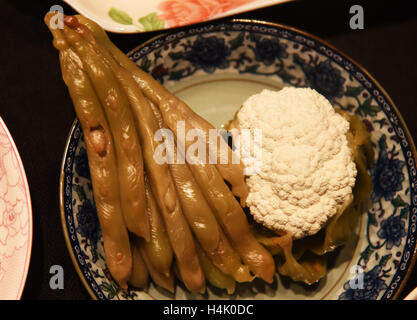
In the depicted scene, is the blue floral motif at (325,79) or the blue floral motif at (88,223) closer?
the blue floral motif at (88,223)

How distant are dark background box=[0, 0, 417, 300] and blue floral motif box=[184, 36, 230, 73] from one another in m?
0.19

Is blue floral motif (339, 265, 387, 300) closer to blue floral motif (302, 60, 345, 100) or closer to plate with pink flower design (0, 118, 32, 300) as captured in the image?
blue floral motif (302, 60, 345, 100)

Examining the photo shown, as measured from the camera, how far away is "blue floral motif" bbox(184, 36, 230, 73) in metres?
1.57

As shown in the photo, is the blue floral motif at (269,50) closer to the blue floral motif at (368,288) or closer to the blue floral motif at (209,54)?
the blue floral motif at (209,54)

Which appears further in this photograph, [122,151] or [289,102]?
[289,102]

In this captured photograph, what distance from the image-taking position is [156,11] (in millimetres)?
1583

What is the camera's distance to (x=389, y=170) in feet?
4.91

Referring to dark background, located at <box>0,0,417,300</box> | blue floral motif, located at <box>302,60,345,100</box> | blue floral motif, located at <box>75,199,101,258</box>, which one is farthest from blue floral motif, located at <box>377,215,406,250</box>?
blue floral motif, located at <box>75,199,101,258</box>

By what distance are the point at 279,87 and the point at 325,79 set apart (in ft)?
0.58

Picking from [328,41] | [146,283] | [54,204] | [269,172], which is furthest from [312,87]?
[54,204]

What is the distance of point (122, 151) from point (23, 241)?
0.42m

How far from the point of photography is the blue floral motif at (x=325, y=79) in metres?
1.55

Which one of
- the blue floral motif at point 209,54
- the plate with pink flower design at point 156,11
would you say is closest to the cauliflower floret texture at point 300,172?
the blue floral motif at point 209,54

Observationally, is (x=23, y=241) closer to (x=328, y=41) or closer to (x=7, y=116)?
(x=7, y=116)
